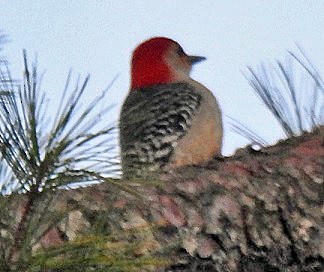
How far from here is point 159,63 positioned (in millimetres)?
6219

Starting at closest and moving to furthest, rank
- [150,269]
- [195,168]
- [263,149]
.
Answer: [150,269]
[195,168]
[263,149]

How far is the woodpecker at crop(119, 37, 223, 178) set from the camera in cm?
500

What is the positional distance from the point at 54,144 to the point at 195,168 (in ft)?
6.10

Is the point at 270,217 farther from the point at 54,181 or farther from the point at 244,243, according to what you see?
the point at 54,181

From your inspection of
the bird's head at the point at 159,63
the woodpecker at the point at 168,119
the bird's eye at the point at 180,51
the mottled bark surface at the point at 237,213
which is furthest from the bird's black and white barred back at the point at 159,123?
the mottled bark surface at the point at 237,213

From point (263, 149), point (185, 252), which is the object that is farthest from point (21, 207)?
point (263, 149)

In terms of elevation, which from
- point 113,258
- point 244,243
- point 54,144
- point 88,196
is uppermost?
point 54,144

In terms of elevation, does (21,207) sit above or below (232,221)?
above

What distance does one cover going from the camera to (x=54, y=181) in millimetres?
2119

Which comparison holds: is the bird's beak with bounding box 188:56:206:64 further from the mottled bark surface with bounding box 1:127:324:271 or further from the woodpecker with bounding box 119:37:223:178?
the mottled bark surface with bounding box 1:127:324:271

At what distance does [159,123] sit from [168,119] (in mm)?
126

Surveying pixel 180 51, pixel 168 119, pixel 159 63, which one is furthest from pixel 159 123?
pixel 180 51

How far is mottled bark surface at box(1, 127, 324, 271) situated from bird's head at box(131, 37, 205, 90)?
7.37 ft

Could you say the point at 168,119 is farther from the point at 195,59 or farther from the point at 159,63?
the point at 195,59
